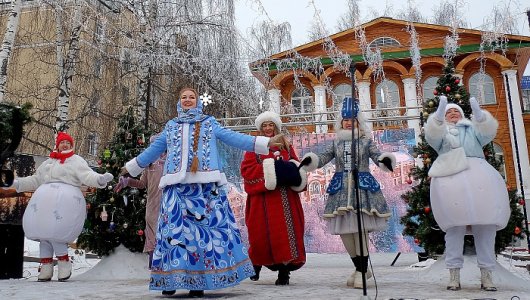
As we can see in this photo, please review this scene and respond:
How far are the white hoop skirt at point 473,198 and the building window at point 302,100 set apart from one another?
14.8 m

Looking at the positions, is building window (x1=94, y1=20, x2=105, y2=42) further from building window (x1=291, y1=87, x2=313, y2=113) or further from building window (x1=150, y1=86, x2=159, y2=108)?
building window (x1=291, y1=87, x2=313, y2=113)

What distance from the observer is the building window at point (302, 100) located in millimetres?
19233

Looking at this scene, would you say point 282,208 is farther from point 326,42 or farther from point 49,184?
point 326,42

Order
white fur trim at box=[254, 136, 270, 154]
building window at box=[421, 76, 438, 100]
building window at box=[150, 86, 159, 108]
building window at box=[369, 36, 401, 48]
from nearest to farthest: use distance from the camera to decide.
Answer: white fur trim at box=[254, 136, 270, 154] < building window at box=[150, 86, 159, 108] < building window at box=[421, 76, 438, 100] < building window at box=[369, 36, 401, 48]

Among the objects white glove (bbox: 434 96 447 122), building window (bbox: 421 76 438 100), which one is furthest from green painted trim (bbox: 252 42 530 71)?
white glove (bbox: 434 96 447 122)

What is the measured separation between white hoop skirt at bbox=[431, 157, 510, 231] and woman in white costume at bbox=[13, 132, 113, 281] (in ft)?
12.2

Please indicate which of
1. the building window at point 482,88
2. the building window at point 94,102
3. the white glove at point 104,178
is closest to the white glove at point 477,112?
the white glove at point 104,178

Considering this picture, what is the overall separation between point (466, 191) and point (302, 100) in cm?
1585

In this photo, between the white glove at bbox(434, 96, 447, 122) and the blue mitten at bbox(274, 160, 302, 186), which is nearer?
the white glove at bbox(434, 96, 447, 122)

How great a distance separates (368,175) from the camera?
15.6 ft

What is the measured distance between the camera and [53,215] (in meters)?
5.35

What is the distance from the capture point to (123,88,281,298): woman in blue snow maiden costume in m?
3.76

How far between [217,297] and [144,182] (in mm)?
2673

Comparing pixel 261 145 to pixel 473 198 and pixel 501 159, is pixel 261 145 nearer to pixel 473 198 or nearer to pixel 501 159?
pixel 473 198
